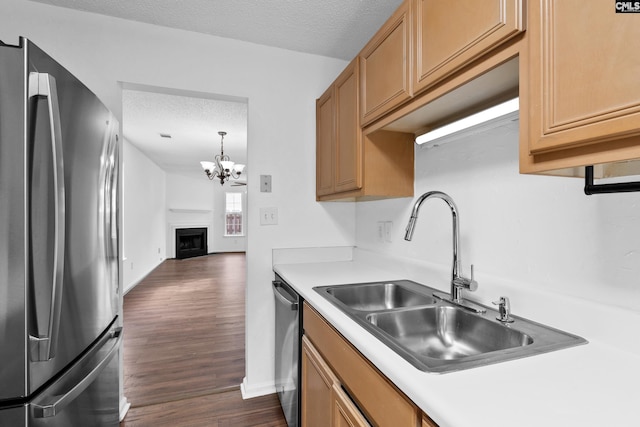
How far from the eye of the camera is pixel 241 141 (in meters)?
5.07

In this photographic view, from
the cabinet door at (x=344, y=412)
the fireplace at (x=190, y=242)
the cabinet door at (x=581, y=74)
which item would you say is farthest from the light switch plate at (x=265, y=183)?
the fireplace at (x=190, y=242)

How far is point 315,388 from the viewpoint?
4.21ft

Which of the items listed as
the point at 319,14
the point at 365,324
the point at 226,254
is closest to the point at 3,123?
the point at 365,324

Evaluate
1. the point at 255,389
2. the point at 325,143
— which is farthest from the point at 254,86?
the point at 255,389

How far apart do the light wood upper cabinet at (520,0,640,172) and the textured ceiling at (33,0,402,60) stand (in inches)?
51.4

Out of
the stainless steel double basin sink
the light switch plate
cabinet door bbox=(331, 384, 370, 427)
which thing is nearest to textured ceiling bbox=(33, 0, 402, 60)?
the light switch plate

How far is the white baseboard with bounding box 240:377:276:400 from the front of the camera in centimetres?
206

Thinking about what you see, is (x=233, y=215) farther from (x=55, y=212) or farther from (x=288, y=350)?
(x=55, y=212)

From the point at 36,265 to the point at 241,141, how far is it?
4.39 metres

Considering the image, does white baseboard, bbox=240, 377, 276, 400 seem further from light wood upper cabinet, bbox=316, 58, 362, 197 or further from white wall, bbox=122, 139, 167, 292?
white wall, bbox=122, 139, 167, 292

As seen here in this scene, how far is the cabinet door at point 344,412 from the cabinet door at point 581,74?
0.87m

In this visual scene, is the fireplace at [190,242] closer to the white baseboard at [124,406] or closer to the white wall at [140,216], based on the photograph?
the white wall at [140,216]

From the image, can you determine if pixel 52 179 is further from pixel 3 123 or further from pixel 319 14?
pixel 319 14

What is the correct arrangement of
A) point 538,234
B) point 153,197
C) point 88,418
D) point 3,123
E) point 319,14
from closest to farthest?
point 3,123, point 538,234, point 88,418, point 319,14, point 153,197
